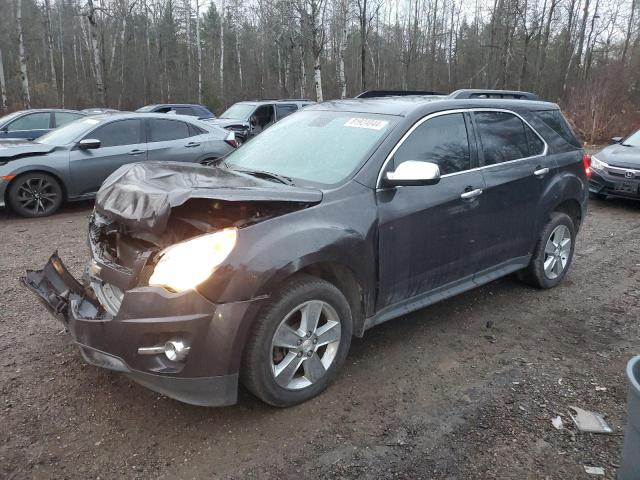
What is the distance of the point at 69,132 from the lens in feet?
28.1

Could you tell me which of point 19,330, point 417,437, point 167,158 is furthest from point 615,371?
point 167,158

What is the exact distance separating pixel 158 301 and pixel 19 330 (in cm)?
212

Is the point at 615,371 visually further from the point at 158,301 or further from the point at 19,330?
the point at 19,330

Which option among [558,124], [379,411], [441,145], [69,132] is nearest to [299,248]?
[379,411]

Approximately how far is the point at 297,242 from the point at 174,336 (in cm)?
82

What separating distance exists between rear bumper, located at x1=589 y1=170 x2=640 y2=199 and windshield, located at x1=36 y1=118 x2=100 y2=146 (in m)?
8.58

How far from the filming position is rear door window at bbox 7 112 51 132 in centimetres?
1222

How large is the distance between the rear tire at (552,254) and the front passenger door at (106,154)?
639cm

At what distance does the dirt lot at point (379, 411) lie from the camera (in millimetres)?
2682

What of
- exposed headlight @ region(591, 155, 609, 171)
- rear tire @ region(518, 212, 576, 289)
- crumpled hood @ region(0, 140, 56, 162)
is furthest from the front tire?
exposed headlight @ region(591, 155, 609, 171)

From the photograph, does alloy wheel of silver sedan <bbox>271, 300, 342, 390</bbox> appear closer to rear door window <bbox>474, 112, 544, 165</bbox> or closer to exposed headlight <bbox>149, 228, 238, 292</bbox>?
exposed headlight <bbox>149, 228, 238, 292</bbox>

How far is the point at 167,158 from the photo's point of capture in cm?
894

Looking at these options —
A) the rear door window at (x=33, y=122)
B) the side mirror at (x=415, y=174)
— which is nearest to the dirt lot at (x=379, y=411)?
the side mirror at (x=415, y=174)

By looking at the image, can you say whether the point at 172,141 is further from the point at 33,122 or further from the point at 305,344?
the point at 305,344
